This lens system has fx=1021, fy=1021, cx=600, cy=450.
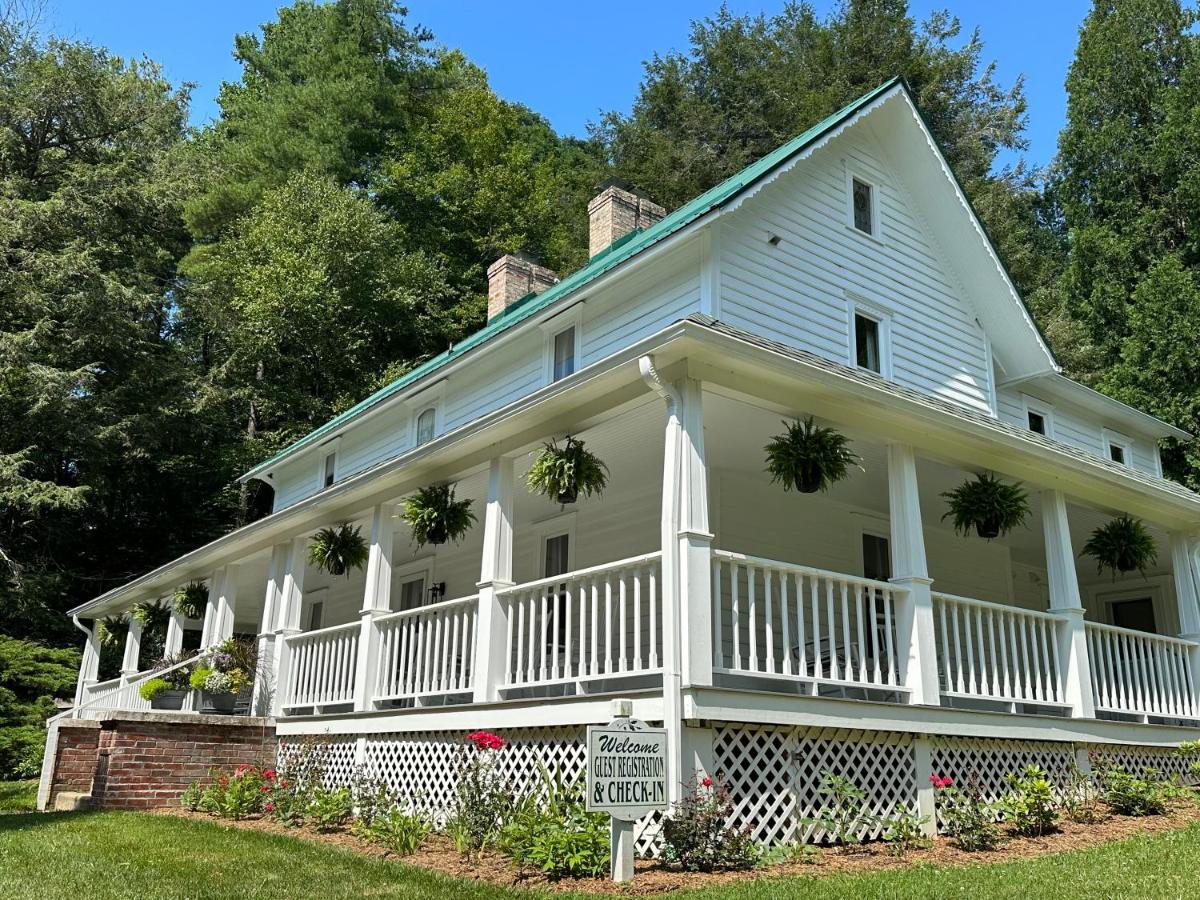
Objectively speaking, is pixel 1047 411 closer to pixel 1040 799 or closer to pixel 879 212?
pixel 879 212

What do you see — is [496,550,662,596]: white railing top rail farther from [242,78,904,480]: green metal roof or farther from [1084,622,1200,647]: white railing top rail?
[1084,622,1200,647]: white railing top rail

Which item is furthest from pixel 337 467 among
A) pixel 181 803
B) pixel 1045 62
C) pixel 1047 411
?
pixel 1045 62

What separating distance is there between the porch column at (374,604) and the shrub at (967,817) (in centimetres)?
617

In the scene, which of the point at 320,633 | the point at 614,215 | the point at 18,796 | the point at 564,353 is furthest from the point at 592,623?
the point at 18,796

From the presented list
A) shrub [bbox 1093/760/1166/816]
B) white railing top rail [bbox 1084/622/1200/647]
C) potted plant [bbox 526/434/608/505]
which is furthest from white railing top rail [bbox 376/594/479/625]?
white railing top rail [bbox 1084/622/1200/647]

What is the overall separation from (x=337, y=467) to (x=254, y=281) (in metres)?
14.0

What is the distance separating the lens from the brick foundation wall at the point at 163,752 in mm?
11820

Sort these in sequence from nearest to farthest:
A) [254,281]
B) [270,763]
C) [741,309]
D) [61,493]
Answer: [741,309] → [270,763] → [61,493] → [254,281]

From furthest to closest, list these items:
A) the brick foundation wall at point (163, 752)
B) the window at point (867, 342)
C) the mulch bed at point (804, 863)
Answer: the window at point (867, 342)
the brick foundation wall at point (163, 752)
the mulch bed at point (804, 863)

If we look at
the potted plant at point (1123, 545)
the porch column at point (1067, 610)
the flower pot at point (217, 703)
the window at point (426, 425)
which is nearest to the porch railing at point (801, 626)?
the porch column at point (1067, 610)

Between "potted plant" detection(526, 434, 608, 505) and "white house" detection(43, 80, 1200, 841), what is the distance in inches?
15.1

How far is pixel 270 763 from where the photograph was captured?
1329 cm

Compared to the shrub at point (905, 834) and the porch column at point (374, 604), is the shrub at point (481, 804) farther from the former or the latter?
the shrub at point (905, 834)

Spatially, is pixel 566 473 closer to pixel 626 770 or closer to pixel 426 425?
pixel 626 770
